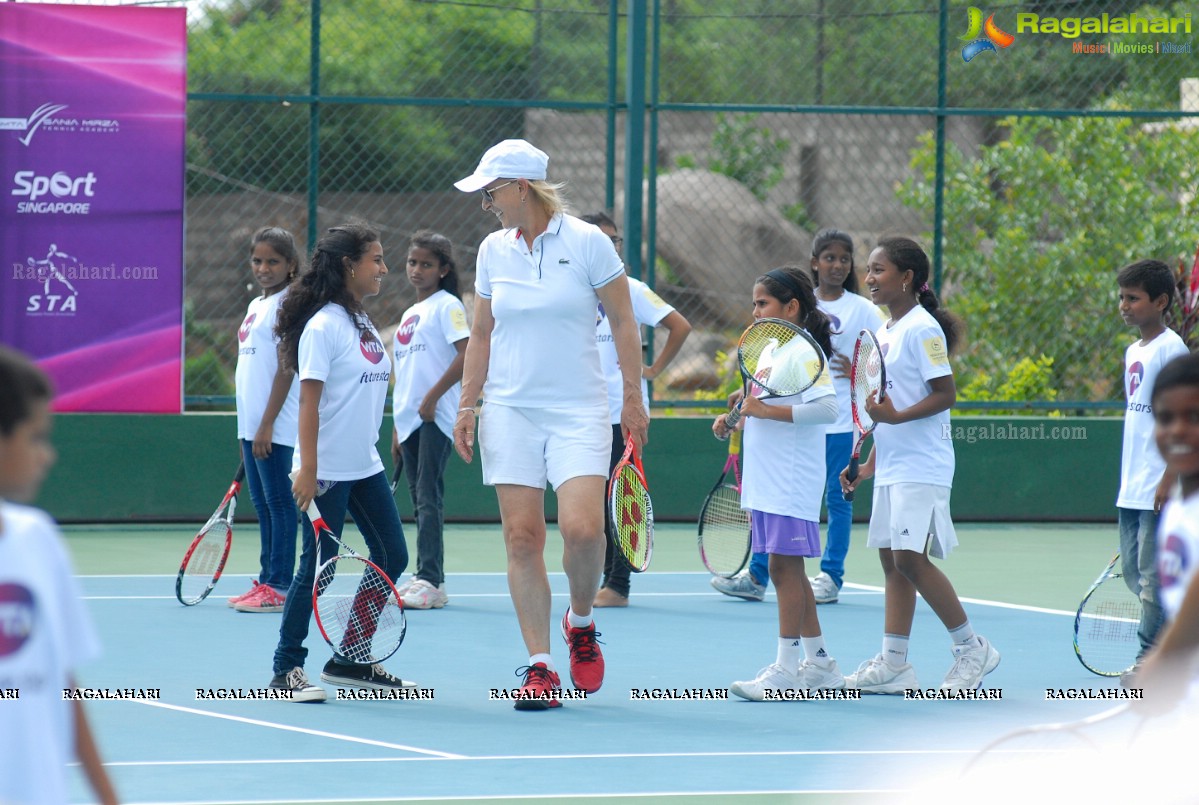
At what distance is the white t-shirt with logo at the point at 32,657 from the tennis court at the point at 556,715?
2.16m

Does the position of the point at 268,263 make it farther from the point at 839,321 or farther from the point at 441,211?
the point at 441,211

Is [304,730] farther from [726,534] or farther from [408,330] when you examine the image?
[726,534]

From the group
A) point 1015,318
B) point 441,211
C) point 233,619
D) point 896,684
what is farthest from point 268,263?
point 441,211

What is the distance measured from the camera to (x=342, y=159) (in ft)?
71.3

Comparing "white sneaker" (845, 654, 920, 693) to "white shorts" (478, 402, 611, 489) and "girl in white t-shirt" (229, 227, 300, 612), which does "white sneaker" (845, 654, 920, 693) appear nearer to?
"white shorts" (478, 402, 611, 489)

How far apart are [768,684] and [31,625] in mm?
3896

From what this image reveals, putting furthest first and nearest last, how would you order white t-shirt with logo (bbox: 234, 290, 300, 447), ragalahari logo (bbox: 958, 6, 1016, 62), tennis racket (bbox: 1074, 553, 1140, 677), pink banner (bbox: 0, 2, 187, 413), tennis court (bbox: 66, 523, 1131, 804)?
ragalahari logo (bbox: 958, 6, 1016, 62) < pink banner (bbox: 0, 2, 187, 413) < white t-shirt with logo (bbox: 234, 290, 300, 447) < tennis racket (bbox: 1074, 553, 1140, 677) < tennis court (bbox: 66, 523, 1131, 804)

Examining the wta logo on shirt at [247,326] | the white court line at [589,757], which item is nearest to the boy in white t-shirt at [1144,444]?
the white court line at [589,757]

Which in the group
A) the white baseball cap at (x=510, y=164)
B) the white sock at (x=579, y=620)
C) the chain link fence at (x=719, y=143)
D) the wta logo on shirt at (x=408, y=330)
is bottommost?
the white sock at (x=579, y=620)

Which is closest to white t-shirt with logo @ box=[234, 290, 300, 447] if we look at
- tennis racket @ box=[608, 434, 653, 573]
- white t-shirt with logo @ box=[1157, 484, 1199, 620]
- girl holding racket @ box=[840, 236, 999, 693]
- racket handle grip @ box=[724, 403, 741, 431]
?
tennis racket @ box=[608, 434, 653, 573]

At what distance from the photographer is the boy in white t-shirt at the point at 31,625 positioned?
2.51 m

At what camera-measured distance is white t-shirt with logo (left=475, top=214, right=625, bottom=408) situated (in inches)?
238

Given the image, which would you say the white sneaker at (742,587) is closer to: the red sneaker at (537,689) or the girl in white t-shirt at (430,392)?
the girl in white t-shirt at (430,392)

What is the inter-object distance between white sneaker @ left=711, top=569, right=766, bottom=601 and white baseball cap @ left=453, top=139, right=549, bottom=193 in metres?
3.37
